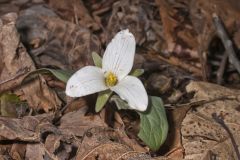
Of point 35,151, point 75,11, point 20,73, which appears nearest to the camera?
point 35,151

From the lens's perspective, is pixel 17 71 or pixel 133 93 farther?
pixel 17 71

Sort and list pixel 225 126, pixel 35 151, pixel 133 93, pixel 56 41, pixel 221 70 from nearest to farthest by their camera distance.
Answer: pixel 133 93, pixel 35 151, pixel 225 126, pixel 221 70, pixel 56 41

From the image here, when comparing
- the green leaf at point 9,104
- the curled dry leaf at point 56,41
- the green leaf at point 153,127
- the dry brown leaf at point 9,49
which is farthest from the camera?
the curled dry leaf at point 56,41

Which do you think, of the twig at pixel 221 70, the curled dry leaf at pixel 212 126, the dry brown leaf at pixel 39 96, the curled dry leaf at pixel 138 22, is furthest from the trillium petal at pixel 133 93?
the curled dry leaf at pixel 138 22

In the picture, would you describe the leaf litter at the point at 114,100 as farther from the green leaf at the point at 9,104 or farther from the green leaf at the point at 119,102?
→ the green leaf at the point at 119,102

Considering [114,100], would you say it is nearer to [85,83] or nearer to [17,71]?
[85,83]

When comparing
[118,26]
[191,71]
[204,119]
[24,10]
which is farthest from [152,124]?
[24,10]

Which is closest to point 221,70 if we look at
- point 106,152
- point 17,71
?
point 106,152

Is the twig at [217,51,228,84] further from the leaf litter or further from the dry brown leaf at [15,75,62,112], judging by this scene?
the dry brown leaf at [15,75,62,112]

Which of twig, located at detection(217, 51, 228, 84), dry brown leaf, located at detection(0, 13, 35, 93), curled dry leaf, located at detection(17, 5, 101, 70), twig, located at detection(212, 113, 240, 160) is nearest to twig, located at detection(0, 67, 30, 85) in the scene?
dry brown leaf, located at detection(0, 13, 35, 93)
